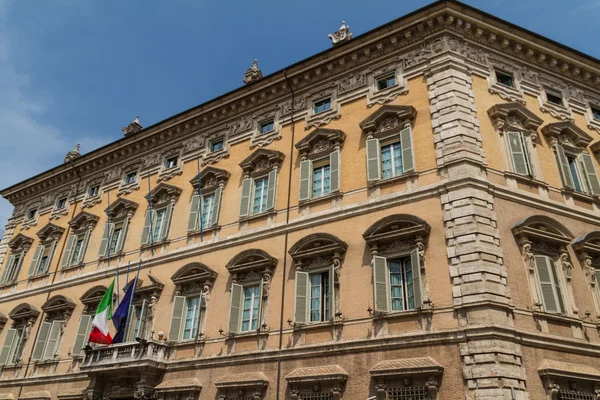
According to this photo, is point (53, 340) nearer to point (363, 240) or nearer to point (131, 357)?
point (131, 357)

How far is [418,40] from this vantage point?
1662 cm

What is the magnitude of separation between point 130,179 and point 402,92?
14195 mm

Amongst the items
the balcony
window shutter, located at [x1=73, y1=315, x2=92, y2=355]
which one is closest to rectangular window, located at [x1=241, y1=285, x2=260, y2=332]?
the balcony

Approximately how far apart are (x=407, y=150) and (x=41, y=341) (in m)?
18.1

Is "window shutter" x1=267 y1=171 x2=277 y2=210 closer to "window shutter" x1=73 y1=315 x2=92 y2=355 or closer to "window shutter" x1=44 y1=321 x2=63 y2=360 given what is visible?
"window shutter" x1=73 y1=315 x2=92 y2=355

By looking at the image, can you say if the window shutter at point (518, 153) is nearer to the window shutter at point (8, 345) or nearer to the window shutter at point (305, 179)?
the window shutter at point (305, 179)

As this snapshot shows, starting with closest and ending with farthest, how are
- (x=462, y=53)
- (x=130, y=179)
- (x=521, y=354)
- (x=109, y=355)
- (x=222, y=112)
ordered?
(x=521, y=354)
(x=462, y=53)
(x=109, y=355)
(x=222, y=112)
(x=130, y=179)

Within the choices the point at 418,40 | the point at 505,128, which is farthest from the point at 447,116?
the point at 418,40

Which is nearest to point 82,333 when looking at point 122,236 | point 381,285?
point 122,236

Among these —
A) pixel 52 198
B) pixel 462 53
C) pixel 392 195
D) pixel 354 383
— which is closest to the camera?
pixel 354 383

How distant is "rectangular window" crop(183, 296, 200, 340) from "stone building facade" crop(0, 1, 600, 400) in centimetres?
8

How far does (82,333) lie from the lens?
20.0 meters

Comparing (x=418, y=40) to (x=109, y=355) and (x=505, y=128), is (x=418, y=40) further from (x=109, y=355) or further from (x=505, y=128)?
(x=109, y=355)

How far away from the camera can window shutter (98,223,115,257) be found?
71.3 ft
